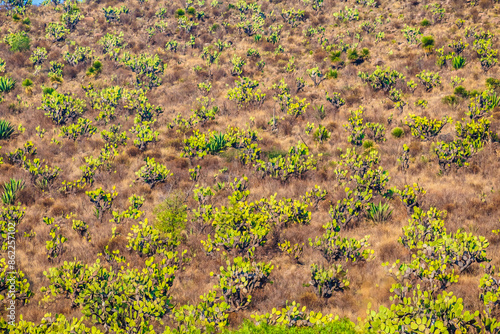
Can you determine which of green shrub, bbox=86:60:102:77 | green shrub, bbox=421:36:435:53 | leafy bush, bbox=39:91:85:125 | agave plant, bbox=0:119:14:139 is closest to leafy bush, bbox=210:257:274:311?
agave plant, bbox=0:119:14:139

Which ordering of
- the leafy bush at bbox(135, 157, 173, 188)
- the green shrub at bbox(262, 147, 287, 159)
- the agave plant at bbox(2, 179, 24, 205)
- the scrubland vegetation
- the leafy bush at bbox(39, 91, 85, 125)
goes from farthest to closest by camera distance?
the leafy bush at bbox(39, 91, 85, 125) < the green shrub at bbox(262, 147, 287, 159) < the leafy bush at bbox(135, 157, 173, 188) < the agave plant at bbox(2, 179, 24, 205) < the scrubland vegetation

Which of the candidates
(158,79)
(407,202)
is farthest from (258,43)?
(407,202)

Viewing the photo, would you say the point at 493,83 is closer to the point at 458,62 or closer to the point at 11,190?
the point at 458,62

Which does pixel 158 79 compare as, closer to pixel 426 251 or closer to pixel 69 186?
pixel 69 186

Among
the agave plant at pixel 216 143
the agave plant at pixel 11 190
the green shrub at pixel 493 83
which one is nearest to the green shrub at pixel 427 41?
the green shrub at pixel 493 83

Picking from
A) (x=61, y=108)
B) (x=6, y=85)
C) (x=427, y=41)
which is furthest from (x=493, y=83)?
(x=6, y=85)

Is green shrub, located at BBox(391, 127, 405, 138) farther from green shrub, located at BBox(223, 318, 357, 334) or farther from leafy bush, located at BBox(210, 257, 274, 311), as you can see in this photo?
green shrub, located at BBox(223, 318, 357, 334)
